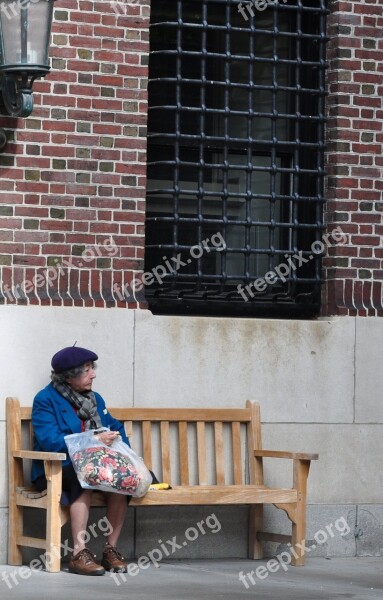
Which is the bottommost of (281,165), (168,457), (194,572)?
(194,572)

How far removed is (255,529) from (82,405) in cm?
154

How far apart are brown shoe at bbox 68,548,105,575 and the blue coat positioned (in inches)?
20.8

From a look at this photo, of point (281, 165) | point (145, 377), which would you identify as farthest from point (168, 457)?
point (281, 165)

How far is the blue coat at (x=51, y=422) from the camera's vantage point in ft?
27.8

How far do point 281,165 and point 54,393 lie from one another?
2.47 m

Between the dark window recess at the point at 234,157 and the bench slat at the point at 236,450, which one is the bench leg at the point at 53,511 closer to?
the bench slat at the point at 236,450

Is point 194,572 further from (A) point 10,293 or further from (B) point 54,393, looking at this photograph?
(A) point 10,293

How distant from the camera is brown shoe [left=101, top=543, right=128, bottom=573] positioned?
335 inches

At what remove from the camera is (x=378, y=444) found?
9.88 metres

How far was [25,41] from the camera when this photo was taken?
27.8 ft

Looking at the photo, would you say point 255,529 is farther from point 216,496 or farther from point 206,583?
point 206,583

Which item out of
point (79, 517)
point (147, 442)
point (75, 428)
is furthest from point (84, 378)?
point (79, 517)

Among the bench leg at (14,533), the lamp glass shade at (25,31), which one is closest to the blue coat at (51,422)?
the bench leg at (14,533)

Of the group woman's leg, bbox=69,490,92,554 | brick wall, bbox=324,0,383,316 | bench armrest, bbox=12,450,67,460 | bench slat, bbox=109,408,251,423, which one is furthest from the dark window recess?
woman's leg, bbox=69,490,92,554
